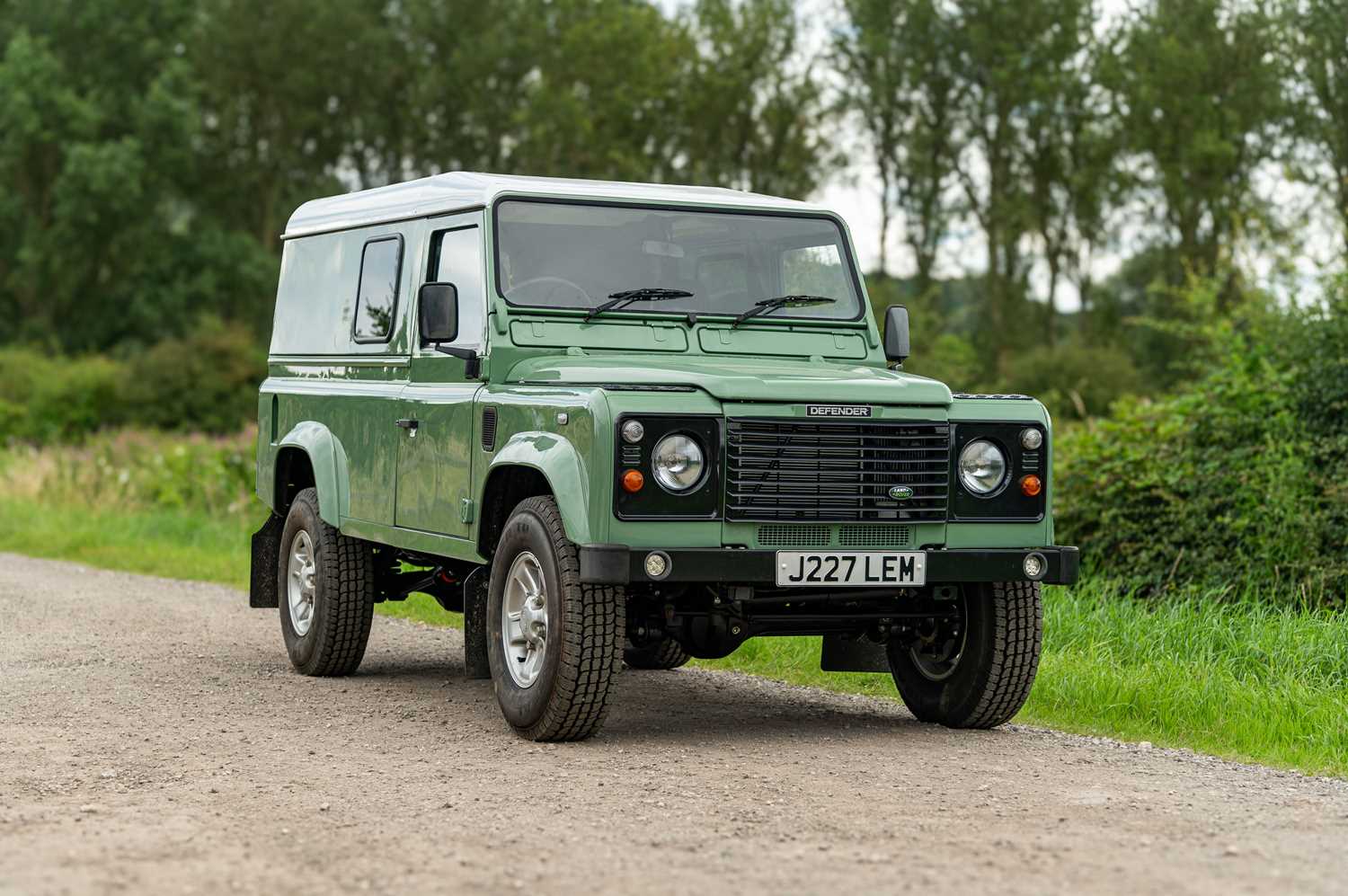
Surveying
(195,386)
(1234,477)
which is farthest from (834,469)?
(195,386)

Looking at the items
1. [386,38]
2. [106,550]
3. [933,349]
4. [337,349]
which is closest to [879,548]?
[337,349]

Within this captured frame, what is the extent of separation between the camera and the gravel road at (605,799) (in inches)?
203

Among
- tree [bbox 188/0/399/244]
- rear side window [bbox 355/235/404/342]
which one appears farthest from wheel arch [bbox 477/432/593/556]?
tree [bbox 188/0/399/244]

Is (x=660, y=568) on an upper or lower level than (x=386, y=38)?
lower

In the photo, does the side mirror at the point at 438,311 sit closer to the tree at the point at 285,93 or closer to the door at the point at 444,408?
the door at the point at 444,408

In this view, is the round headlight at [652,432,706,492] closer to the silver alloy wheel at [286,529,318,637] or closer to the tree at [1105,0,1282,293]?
the silver alloy wheel at [286,529,318,637]

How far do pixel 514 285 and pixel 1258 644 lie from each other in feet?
13.9

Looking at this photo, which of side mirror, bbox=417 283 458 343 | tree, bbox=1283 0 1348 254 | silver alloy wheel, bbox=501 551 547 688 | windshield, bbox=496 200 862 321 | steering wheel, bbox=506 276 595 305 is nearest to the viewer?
silver alloy wheel, bbox=501 551 547 688

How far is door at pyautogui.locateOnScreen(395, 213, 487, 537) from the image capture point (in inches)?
323

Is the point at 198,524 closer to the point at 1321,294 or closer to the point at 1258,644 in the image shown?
the point at 1321,294

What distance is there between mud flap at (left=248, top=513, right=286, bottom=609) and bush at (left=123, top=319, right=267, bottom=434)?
27.4 metres

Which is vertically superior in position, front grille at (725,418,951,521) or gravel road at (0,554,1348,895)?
front grille at (725,418,951,521)

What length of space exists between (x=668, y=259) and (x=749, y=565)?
6.67ft

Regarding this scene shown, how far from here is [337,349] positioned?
994 cm
